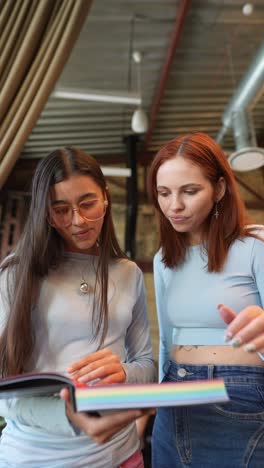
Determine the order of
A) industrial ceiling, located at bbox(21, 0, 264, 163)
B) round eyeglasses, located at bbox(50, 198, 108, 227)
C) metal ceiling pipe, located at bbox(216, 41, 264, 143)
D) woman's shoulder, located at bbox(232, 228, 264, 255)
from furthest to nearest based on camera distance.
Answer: metal ceiling pipe, located at bbox(216, 41, 264, 143) → industrial ceiling, located at bbox(21, 0, 264, 163) → round eyeglasses, located at bbox(50, 198, 108, 227) → woman's shoulder, located at bbox(232, 228, 264, 255)

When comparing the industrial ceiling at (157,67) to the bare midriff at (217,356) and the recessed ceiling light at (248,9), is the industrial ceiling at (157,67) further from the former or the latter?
the bare midriff at (217,356)

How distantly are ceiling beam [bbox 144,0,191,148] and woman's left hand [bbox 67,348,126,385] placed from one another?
Answer: 11.8 feet

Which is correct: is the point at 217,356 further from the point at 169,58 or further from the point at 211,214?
the point at 169,58

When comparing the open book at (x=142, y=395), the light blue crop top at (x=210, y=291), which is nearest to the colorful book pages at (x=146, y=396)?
the open book at (x=142, y=395)

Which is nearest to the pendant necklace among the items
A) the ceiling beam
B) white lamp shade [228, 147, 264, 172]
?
white lamp shade [228, 147, 264, 172]

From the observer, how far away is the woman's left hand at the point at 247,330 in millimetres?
657

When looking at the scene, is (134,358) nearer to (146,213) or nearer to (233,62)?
(233,62)

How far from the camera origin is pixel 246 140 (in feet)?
15.0

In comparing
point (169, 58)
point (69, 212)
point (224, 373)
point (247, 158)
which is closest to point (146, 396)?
point (224, 373)

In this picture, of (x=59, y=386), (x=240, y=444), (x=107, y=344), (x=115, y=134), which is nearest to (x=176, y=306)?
(x=107, y=344)

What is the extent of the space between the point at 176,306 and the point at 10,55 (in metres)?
1.24

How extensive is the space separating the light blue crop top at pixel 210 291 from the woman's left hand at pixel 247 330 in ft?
0.81

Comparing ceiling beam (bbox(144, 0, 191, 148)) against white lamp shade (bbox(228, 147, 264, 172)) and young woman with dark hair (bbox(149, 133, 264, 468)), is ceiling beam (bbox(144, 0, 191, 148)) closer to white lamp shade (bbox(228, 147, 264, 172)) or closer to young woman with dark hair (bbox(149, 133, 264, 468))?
white lamp shade (bbox(228, 147, 264, 172))

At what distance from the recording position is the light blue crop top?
0.92 metres
